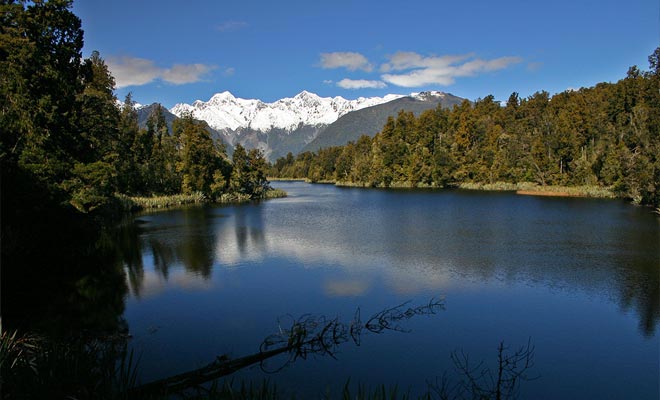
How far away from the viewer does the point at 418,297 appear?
15102 millimetres

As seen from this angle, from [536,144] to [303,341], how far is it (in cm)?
7291

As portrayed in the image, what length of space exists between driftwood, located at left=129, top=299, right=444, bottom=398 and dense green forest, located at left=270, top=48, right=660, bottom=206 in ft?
132

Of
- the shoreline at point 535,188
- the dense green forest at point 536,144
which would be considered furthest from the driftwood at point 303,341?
the shoreline at point 535,188

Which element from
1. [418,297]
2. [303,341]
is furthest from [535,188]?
[303,341]

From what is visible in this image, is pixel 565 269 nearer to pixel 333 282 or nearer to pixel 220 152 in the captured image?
pixel 333 282

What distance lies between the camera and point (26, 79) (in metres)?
19.5

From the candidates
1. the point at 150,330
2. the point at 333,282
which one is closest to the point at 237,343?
the point at 150,330

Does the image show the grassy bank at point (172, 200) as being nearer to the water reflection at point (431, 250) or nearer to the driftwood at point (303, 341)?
the water reflection at point (431, 250)

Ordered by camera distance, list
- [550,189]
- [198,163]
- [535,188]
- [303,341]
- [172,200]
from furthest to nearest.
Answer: [535,188] → [550,189] → [198,163] → [172,200] → [303,341]

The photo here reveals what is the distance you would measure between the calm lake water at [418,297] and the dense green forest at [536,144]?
28808 millimetres

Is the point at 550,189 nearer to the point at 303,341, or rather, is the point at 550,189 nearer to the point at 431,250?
the point at 431,250

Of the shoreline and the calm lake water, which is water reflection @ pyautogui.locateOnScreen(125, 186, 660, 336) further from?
the shoreline

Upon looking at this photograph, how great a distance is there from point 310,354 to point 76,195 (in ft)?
53.7

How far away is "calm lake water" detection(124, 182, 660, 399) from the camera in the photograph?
1003 centimetres
